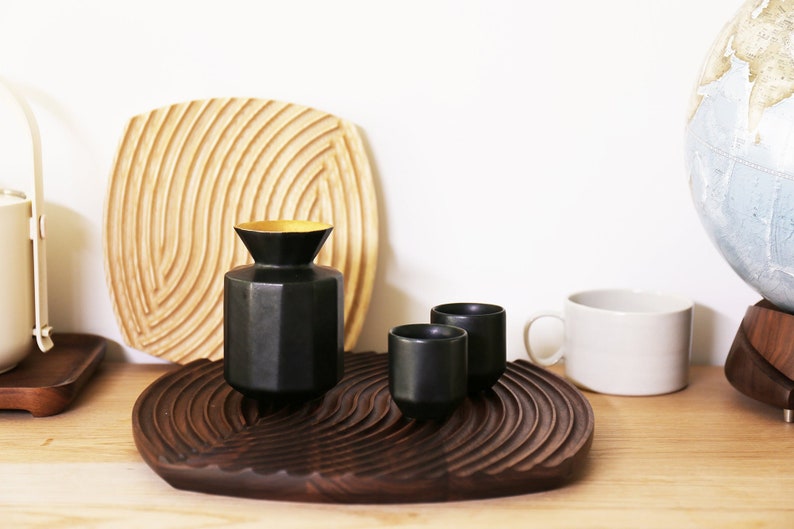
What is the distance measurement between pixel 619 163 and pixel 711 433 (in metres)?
0.35

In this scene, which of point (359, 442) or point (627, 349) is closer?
point (359, 442)

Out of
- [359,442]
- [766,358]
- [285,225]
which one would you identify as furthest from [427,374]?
[766,358]

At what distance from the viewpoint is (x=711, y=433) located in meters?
0.78

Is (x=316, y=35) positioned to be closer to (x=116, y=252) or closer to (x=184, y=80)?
(x=184, y=80)

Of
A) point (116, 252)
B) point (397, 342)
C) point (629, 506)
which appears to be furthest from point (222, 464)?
point (116, 252)

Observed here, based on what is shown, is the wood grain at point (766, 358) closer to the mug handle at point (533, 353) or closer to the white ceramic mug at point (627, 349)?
the white ceramic mug at point (627, 349)

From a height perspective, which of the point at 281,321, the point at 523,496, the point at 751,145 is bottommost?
the point at 523,496

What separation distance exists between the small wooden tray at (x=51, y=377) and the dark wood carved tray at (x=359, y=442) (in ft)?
0.31

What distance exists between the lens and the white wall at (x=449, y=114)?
37.4 inches

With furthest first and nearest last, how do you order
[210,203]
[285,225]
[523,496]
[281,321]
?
1. [210,203]
2. [285,225]
3. [281,321]
4. [523,496]

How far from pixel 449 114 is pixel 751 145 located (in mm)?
366

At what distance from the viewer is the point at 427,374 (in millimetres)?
719

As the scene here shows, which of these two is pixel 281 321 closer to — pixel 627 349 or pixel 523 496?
pixel 523 496

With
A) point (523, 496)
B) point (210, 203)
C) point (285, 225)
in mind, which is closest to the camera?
point (523, 496)
